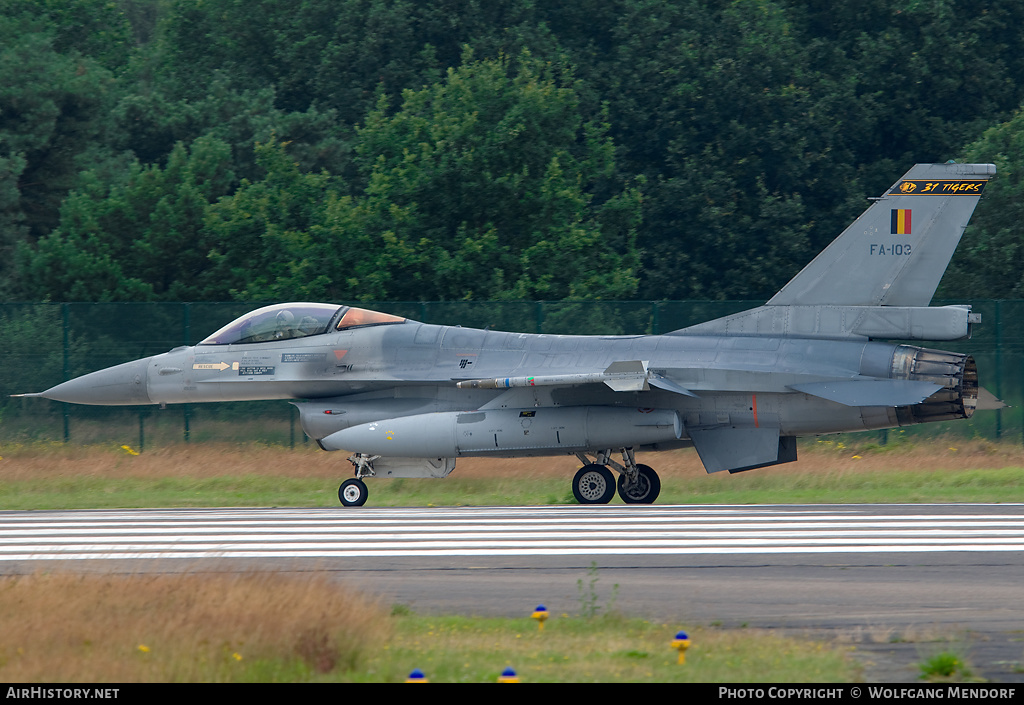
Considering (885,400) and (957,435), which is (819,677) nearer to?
(885,400)

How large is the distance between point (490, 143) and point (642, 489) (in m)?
15.3

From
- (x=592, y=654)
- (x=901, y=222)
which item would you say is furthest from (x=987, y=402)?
(x=592, y=654)

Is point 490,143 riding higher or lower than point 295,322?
higher

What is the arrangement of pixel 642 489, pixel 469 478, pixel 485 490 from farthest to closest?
pixel 469 478, pixel 485 490, pixel 642 489

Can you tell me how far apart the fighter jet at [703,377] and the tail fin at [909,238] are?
0.02 m

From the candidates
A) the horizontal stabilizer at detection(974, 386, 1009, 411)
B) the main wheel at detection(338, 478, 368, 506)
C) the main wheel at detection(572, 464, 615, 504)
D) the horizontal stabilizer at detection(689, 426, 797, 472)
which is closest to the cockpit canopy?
the main wheel at detection(338, 478, 368, 506)

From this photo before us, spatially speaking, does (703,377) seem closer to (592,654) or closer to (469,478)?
(469,478)

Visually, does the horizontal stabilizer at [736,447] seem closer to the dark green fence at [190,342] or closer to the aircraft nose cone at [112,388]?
the dark green fence at [190,342]

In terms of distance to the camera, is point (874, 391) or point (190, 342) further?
point (190, 342)

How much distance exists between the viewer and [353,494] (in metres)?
17.7

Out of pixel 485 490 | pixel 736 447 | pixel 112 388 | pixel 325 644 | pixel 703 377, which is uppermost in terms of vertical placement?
pixel 703 377

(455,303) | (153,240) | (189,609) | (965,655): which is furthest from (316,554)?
(153,240)

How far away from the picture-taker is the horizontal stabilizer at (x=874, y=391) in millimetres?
16281

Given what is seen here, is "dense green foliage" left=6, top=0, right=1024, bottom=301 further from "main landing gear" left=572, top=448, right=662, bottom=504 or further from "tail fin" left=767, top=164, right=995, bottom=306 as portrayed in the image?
"tail fin" left=767, top=164, right=995, bottom=306
